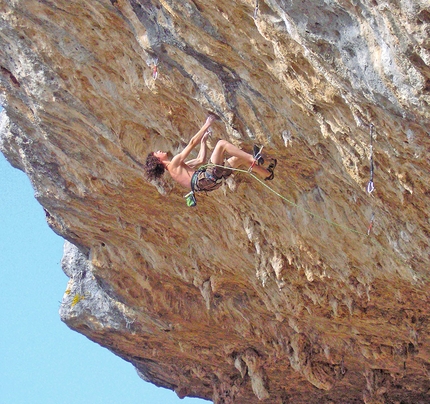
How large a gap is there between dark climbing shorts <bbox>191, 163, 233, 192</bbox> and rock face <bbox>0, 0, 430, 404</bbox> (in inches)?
37.9

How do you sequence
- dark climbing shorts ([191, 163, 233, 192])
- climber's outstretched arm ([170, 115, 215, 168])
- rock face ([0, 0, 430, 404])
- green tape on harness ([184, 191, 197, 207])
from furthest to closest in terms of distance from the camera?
green tape on harness ([184, 191, 197, 207])
dark climbing shorts ([191, 163, 233, 192])
climber's outstretched arm ([170, 115, 215, 168])
rock face ([0, 0, 430, 404])

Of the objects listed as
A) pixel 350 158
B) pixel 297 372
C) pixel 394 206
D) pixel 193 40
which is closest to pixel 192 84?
pixel 193 40

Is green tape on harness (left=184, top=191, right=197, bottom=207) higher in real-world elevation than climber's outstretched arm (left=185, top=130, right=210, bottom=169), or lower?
lower

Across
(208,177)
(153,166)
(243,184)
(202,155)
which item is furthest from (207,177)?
(243,184)

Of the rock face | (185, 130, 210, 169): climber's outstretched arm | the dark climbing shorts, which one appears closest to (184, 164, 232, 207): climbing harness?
the dark climbing shorts

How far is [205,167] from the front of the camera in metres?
8.95

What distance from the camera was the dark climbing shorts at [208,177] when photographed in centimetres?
891

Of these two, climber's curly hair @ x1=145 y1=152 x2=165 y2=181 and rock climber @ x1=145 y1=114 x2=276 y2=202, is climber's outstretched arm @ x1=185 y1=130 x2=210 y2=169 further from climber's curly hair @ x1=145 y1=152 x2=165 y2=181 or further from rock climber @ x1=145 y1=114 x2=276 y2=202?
climber's curly hair @ x1=145 y1=152 x2=165 y2=181

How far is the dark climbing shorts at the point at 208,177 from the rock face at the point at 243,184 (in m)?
0.96

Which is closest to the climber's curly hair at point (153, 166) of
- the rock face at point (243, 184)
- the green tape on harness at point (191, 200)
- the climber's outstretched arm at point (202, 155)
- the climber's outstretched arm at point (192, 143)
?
the climber's outstretched arm at point (192, 143)

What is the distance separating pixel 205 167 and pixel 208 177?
11 centimetres

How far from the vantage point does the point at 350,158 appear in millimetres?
9008

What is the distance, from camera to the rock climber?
8820 millimetres

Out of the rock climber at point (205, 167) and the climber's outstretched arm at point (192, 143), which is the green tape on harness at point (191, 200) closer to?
the rock climber at point (205, 167)
